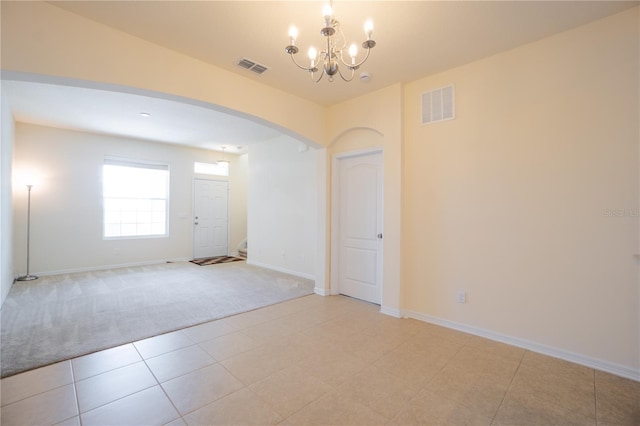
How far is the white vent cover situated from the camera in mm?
3289

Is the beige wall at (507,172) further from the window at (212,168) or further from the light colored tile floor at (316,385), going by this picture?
the window at (212,168)

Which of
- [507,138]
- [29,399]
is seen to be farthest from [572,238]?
[29,399]

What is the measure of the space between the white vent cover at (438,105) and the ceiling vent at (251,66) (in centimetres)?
198

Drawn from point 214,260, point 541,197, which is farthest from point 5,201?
point 541,197

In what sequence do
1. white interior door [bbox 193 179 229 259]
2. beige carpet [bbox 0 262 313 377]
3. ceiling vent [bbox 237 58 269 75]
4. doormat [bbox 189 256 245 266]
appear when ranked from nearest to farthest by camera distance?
beige carpet [bbox 0 262 313 377] → ceiling vent [bbox 237 58 269 75] → doormat [bbox 189 256 245 266] → white interior door [bbox 193 179 229 259]

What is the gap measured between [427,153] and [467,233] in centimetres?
106

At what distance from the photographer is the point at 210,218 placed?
25.7ft

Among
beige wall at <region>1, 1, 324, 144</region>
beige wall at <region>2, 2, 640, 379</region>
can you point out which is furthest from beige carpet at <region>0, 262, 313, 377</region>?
beige wall at <region>1, 1, 324, 144</region>

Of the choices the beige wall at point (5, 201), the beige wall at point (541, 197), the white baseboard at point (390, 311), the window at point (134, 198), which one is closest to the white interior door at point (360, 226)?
the white baseboard at point (390, 311)

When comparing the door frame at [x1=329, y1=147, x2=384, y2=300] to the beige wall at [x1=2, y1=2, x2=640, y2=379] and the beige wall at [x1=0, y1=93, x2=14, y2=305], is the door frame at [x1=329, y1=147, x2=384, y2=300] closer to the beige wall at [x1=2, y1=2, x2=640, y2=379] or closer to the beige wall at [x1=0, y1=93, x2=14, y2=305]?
the beige wall at [x1=2, y1=2, x2=640, y2=379]

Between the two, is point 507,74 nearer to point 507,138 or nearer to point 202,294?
point 507,138

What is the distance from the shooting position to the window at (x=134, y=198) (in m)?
6.36

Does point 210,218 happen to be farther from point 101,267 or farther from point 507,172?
point 507,172

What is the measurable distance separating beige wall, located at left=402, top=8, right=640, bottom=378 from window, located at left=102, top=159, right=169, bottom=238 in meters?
6.28
